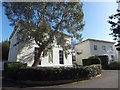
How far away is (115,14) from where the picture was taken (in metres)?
22.7

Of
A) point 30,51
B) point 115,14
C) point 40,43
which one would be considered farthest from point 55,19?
point 115,14

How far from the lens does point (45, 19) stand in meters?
18.4

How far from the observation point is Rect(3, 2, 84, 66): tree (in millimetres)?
17812

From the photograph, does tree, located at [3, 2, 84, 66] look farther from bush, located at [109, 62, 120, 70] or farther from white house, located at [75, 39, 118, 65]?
white house, located at [75, 39, 118, 65]

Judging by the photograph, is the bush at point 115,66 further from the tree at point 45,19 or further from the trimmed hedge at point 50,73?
the trimmed hedge at point 50,73

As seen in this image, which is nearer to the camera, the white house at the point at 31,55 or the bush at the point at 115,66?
the white house at the point at 31,55

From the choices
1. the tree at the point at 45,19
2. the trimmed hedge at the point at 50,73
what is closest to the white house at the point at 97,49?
the tree at the point at 45,19

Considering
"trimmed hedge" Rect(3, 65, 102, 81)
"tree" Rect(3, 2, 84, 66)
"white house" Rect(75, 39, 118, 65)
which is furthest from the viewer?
"white house" Rect(75, 39, 118, 65)

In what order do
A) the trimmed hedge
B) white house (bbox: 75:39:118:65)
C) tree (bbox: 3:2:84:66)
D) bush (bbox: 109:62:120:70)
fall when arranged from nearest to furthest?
1. the trimmed hedge
2. tree (bbox: 3:2:84:66)
3. bush (bbox: 109:62:120:70)
4. white house (bbox: 75:39:118:65)

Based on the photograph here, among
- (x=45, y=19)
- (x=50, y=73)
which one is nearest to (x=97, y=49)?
(x=45, y=19)

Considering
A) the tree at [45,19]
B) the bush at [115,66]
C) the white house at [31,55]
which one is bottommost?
the bush at [115,66]

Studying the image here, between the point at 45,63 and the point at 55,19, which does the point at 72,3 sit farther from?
the point at 45,63

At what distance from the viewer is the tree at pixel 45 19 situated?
1781 centimetres

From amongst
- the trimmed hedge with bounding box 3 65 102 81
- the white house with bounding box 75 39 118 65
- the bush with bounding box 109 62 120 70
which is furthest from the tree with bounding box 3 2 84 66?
the white house with bounding box 75 39 118 65
